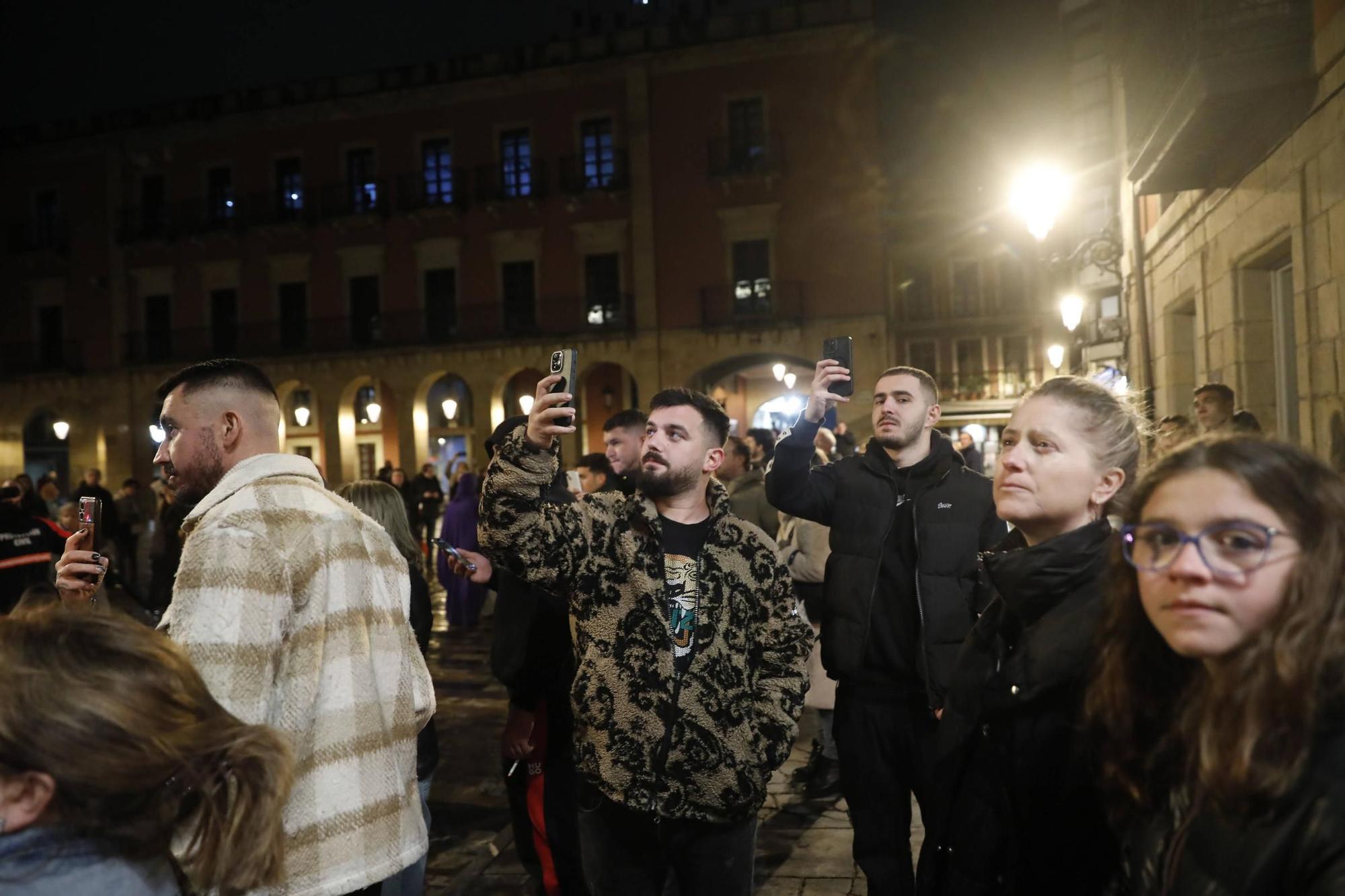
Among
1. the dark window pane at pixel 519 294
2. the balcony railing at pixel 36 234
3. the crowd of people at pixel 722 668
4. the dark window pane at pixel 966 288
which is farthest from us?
the balcony railing at pixel 36 234

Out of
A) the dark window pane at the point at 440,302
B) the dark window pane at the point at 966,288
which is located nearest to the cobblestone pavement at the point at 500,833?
the dark window pane at the point at 440,302

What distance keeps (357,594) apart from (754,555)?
4.09 ft

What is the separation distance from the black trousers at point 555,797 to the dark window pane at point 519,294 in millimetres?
22459

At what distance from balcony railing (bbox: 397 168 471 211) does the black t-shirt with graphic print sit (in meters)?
24.5

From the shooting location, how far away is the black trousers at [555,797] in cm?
345

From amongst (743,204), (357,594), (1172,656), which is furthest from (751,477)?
(743,204)

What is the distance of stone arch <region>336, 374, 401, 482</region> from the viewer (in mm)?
26656

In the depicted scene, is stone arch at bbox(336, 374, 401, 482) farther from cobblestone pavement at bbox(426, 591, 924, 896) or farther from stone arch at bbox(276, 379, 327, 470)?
cobblestone pavement at bbox(426, 591, 924, 896)

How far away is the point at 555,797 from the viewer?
3.48 meters

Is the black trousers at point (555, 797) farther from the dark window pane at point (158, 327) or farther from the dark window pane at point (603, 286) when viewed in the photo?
the dark window pane at point (158, 327)

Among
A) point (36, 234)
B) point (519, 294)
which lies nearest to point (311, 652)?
point (519, 294)

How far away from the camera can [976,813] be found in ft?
6.43

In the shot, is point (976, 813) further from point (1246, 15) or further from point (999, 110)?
point (999, 110)

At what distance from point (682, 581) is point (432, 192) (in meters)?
25.7
